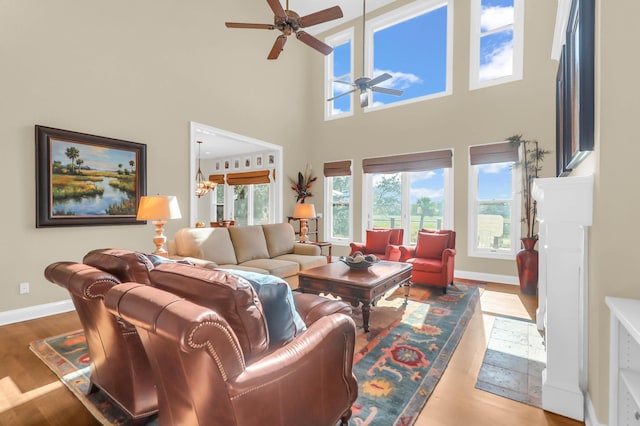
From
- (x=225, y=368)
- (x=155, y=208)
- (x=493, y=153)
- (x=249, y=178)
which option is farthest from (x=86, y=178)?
(x=493, y=153)

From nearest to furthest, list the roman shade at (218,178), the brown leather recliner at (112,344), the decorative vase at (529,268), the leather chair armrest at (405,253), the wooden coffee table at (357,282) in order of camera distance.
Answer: the brown leather recliner at (112,344) < the wooden coffee table at (357,282) < the decorative vase at (529,268) < the leather chair armrest at (405,253) < the roman shade at (218,178)

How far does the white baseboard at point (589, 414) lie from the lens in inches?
59.9

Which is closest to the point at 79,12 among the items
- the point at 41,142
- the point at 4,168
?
the point at 41,142

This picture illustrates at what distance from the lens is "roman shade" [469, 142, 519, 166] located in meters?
4.79

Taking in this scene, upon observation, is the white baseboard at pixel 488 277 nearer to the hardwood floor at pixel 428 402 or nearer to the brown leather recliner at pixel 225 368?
the hardwood floor at pixel 428 402

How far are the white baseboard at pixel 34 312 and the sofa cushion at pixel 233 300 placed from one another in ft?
11.0

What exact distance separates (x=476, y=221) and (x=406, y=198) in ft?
4.36

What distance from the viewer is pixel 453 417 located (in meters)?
1.74

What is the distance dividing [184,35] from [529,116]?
558 centimetres

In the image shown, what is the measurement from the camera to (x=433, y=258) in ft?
14.9

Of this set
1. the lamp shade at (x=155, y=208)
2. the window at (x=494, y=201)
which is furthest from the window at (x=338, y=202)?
the lamp shade at (x=155, y=208)

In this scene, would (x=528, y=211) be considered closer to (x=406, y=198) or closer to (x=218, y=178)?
(x=406, y=198)

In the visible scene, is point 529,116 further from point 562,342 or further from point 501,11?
point 562,342

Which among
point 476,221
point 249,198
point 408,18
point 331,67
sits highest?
point 408,18
